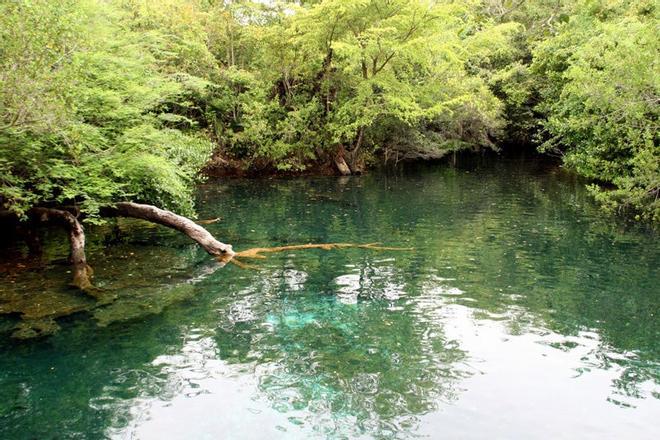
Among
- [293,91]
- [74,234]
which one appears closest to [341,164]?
[293,91]

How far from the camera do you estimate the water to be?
7.64 m

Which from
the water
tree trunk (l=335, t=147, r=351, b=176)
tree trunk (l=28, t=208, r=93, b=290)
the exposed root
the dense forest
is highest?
the dense forest

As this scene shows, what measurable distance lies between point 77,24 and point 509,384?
10496 mm

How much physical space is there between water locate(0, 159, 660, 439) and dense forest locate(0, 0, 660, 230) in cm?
303

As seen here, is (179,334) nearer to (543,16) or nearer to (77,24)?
(77,24)

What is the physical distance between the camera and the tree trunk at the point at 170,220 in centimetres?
1504

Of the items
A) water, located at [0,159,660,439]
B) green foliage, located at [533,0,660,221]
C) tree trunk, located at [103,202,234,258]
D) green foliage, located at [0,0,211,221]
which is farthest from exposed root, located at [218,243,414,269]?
green foliage, located at [533,0,660,221]

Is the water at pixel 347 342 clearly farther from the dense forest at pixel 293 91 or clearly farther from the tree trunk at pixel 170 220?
the dense forest at pixel 293 91

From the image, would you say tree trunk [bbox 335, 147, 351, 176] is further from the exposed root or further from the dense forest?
the exposed root

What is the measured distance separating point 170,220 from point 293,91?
24266 millimetres

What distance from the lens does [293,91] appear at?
37719mm

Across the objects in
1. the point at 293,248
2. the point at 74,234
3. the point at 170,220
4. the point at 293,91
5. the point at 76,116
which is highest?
the point at 293,91

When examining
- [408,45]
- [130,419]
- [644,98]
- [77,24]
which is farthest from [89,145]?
[408,45]

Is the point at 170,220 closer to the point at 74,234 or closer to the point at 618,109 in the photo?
the point at 74,234
